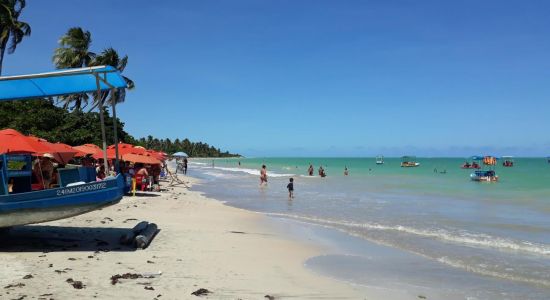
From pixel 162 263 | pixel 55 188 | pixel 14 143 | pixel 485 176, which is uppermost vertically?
pixel 14 143

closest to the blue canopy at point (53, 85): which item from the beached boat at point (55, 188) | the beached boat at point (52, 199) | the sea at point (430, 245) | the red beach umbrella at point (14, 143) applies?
the beached boat at point (55, 188)

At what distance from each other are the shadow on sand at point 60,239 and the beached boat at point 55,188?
54cm

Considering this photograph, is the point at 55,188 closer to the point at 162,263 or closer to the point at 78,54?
the point at 162,263

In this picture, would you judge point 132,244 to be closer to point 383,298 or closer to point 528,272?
point 383,298

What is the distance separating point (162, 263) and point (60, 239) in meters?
3.13

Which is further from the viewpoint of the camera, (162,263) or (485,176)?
(485,176)

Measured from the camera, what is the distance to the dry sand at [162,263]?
6.80 meters

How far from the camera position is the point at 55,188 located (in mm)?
9336

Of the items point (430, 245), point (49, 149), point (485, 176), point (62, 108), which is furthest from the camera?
point (485, 176)

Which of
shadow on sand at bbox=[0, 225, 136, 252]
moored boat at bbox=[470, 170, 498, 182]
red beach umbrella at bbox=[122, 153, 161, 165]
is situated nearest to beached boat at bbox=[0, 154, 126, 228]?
shadow on sand at bbox=[0, 225, 136, 252]

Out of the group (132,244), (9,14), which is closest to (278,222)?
(132,244)

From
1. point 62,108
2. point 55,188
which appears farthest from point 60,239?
point 62,108

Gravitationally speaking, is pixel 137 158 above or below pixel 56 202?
above

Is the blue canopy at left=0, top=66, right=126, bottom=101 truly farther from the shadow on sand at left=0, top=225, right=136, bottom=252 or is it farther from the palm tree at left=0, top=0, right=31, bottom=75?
the palm tree at left=0, top=0, right=31, bottom=75
